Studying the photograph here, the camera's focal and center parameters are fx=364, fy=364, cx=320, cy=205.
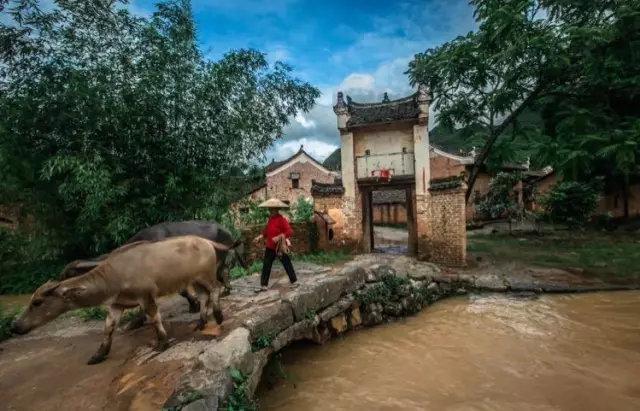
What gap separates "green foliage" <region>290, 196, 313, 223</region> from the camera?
14.0 metres

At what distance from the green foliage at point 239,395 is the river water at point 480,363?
1.20 m

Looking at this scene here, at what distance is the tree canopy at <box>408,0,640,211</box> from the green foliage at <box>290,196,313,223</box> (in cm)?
639

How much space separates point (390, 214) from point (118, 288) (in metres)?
26.2

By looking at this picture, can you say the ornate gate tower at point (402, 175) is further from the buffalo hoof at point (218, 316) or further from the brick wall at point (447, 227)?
the buffalo hoof at point (218, 316)

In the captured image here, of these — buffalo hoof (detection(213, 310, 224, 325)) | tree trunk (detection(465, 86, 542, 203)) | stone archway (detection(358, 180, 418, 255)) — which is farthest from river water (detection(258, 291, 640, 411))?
tree trunk (detection(465, 86, 542, 203))

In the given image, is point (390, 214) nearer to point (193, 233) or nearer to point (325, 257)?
point (325, 257)

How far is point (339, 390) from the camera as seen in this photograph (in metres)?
5.03

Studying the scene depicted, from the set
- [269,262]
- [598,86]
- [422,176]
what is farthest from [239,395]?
[598,86]

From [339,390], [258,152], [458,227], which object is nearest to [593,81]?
[458,227]

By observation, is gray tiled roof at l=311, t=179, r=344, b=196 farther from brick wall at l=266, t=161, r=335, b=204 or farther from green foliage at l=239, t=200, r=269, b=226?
brick wall at l=266, t=161, r=335, b=204

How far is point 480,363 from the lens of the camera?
577cm

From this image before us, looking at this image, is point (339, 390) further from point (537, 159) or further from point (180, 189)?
point (537, 159)

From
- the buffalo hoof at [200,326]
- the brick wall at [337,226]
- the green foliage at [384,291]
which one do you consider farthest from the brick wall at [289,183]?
the buffalo hoof at [200,326]

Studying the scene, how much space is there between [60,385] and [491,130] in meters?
14.1
